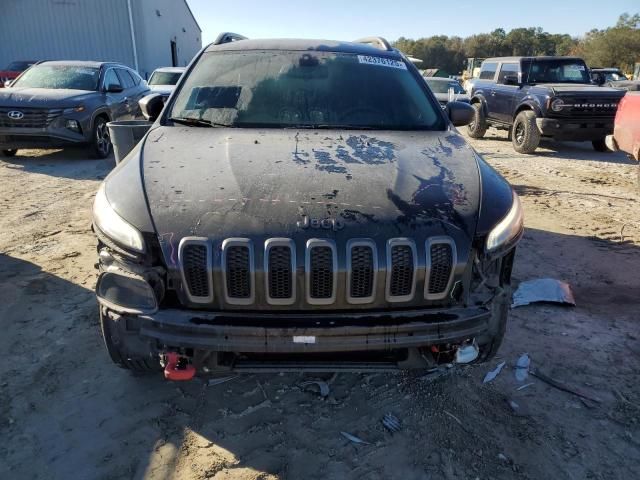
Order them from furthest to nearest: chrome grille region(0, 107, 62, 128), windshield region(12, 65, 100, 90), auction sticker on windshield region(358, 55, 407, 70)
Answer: windshield region(12, 65, 100, 90), chrome grille region(0, 107, 62, 128), auction sticker on windshield region(358, 55, 407, 70)

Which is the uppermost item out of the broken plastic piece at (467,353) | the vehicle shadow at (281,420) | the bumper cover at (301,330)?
the bumper cover at (301,330)

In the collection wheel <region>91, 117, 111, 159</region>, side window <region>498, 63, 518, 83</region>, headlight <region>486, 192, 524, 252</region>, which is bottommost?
wheel <region>91, 117, 111, 159</region>

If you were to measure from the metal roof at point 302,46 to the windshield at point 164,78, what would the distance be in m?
10.7

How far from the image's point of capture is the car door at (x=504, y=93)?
34.9ft

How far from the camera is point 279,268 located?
6.56 ft

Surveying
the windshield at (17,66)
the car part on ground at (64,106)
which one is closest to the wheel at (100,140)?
the car part on ground at (64,106)

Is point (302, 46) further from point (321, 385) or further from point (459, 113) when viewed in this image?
point (321, 385)

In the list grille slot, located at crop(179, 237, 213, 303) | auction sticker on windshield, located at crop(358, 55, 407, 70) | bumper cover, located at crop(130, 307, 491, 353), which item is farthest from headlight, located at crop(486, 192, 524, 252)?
auction sticker on windshield, located at crop(358, 55, 407, 70)

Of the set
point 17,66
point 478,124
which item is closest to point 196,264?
point 478,124

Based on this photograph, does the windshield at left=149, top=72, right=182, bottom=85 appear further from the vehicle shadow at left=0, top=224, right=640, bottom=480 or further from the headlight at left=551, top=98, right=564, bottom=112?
the vehicle shadow at left=0, top=224, right=640, bottom=480

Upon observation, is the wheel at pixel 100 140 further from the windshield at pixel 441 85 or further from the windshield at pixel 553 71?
the windshield at pixel 441 85

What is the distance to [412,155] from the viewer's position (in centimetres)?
270

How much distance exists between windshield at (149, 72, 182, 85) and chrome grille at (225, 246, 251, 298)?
1291 cm

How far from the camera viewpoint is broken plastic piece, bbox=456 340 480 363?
221 centimetres
